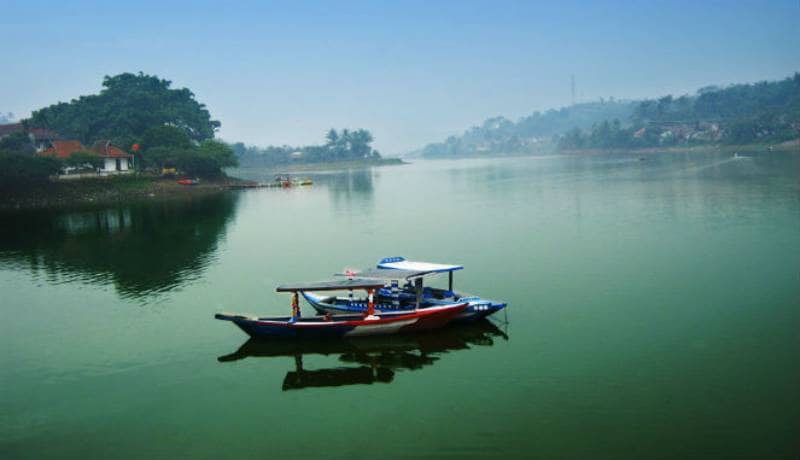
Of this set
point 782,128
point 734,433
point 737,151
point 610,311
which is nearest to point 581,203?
point 610,311

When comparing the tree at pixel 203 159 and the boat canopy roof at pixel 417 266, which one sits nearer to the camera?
the boat canopy roof at pixel 417 266

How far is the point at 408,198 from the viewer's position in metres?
65.6

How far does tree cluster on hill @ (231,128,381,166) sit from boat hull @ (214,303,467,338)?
158234mm

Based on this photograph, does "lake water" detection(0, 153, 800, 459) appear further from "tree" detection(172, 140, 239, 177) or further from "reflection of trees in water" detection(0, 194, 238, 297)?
"tree" detection(172, 140, 239, 177)

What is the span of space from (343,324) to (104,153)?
61.8 meters

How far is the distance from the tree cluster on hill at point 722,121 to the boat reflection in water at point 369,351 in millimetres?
135535

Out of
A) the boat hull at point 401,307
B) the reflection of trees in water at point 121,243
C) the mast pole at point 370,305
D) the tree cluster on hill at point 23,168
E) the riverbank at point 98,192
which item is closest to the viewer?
the mast pole at point 370,305

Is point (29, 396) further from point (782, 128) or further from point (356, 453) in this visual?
point (782, 128)

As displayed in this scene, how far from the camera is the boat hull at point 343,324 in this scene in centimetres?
1880

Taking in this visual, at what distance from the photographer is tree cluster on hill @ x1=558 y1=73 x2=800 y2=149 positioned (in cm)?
13800

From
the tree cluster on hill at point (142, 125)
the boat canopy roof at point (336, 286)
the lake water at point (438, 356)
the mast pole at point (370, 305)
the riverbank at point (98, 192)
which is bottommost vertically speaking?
the lake water at point (438, 356)

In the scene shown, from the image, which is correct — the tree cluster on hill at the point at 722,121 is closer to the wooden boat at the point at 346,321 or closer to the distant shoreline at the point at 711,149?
the distant shoreline at the point at 711,149

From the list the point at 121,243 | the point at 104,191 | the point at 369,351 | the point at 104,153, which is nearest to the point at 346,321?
the point at 369,351

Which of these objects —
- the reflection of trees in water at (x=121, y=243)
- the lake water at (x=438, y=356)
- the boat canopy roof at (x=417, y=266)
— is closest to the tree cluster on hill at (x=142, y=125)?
the reflection of trees in water at (x=121, y=243)
